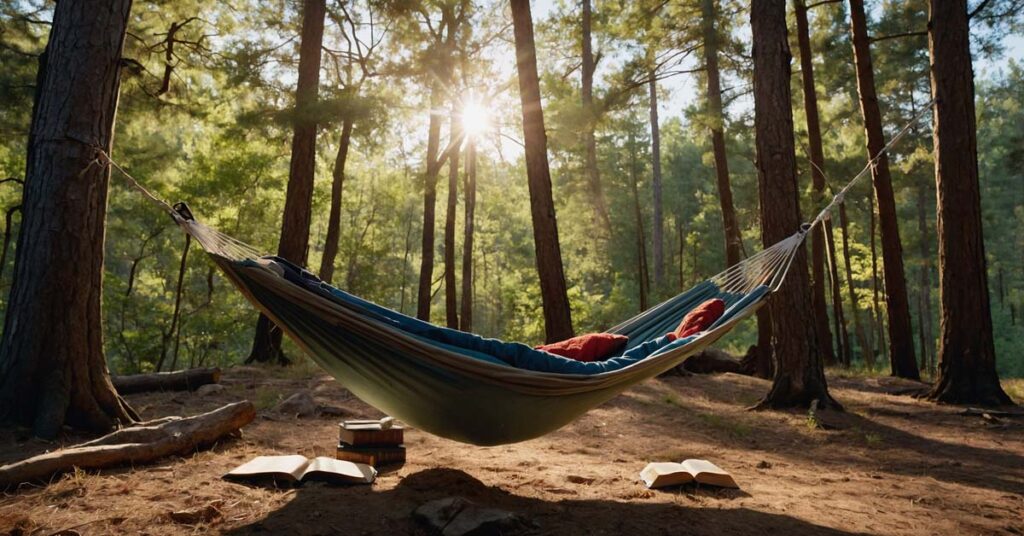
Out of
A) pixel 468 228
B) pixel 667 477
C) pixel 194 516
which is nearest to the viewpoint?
pixel 194 516

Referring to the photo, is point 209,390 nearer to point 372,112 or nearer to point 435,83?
point 372,112

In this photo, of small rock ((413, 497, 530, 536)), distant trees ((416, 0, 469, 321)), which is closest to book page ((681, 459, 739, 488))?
small rock ((413, 497, 530, 536))

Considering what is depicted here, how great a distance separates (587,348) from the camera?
2.54 meters

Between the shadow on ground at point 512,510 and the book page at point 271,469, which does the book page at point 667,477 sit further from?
the book page at point 271,469

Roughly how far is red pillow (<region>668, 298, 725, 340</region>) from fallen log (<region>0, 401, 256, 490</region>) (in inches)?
76.4

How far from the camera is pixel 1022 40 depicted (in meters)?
8.47

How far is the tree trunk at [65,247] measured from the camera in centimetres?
249

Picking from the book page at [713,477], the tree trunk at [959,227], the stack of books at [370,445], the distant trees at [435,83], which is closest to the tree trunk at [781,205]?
the tree trunk at [959,227]

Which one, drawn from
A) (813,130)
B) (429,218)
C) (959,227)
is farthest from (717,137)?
(429,218)

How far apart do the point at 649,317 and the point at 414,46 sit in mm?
6193

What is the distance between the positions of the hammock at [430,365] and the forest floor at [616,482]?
0.26 m

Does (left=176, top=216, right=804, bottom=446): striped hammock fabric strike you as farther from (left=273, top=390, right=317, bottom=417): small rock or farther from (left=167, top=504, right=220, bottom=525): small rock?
(left=273, top=390, right=317, bottom=417): small rock

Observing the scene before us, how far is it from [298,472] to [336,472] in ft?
0.41

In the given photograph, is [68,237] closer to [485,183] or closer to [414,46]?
[414,46]
